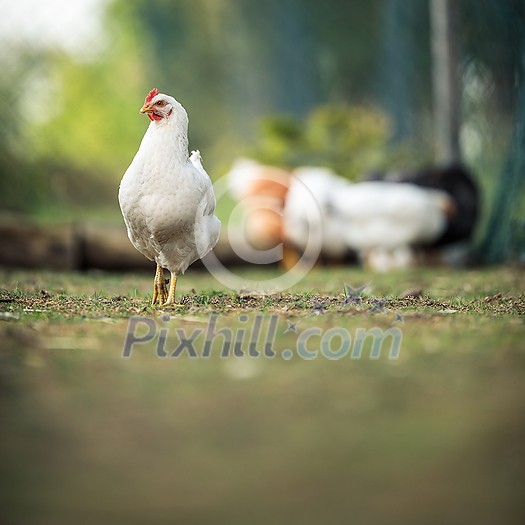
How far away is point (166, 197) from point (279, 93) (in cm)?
980

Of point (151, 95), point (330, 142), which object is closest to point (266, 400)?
point (151, 95)

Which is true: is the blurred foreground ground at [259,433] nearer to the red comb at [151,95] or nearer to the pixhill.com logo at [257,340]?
the pixhill.com logo at [257,340]

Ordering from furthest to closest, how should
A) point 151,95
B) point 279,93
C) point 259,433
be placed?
point 279,93 < point 151,95 < point 259,433

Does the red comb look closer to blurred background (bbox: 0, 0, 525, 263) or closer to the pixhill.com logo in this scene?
the pixhill.com logo

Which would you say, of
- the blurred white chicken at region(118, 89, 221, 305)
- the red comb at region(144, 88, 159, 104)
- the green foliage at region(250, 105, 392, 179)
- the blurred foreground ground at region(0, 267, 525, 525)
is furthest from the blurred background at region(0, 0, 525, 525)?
the green foliage at region(250, 105, 392, 179)

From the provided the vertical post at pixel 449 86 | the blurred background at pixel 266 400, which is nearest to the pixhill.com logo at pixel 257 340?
the blurred background at pixel 266 400

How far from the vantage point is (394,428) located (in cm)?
94

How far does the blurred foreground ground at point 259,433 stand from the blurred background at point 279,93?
8.99 ft

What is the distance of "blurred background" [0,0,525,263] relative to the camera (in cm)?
445

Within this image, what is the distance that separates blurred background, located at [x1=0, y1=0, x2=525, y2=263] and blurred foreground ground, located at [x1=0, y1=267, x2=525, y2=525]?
8.99 ft

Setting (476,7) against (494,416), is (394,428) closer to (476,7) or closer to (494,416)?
(494,416)

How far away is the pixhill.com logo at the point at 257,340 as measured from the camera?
125cm

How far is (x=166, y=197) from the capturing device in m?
1.65

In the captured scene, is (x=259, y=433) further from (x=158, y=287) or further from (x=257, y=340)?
(x=158, y=287)
